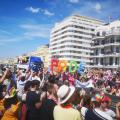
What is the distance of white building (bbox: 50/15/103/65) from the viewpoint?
104 metres

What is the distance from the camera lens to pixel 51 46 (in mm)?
126562

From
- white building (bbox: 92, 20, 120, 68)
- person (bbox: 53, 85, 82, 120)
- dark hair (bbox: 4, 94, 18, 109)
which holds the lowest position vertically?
dark hair (bbox: 4, 94, 18, 109)

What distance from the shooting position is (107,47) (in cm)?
7875

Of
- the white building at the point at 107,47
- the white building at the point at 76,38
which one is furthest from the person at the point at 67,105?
the white building at the point at 76,38

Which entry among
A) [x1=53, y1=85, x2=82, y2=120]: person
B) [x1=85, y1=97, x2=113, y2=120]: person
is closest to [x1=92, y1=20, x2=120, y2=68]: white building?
[x1=85, y1=97, x2=113, y2=120]: person

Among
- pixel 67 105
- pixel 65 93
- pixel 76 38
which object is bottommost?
pixel 67 105

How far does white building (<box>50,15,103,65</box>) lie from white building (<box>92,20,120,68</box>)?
17.6 m

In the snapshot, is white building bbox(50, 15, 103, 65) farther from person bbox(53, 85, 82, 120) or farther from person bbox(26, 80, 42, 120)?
person bbox(53, 85, 82, 120)

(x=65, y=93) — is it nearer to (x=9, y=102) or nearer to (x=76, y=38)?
(x=9, y=102)

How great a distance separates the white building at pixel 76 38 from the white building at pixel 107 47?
17579mm

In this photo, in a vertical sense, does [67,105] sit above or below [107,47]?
below

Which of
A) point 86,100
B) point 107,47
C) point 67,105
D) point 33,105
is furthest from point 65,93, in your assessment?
point 107,47

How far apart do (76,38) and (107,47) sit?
27.7 metres

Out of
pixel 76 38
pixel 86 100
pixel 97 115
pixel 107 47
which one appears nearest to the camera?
pixel 97 115
